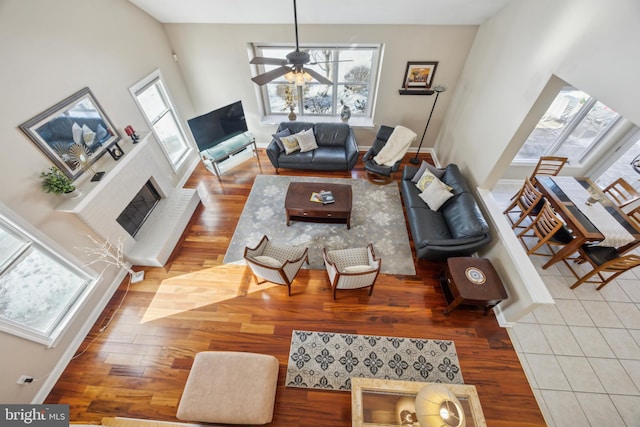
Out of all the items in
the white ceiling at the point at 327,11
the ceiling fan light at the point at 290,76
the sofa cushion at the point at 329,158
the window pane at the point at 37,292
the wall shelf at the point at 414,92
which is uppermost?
the white ceiling at the point at 327,11

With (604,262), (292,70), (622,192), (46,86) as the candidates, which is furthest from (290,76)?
(622,192)

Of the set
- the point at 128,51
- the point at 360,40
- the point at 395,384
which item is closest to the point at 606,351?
the point at 395,384

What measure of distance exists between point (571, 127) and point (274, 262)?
5406 millimetres

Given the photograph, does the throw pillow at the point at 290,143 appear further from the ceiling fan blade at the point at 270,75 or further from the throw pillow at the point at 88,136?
the throw pillow at the point at 88,136

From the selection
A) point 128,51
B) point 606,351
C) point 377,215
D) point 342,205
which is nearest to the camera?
point 606,351

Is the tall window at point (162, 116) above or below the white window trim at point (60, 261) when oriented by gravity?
above

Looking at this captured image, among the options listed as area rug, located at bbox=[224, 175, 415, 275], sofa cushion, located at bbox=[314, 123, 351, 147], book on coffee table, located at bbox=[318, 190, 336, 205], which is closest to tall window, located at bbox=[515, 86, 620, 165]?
area rug, located at bbox=[224, 175, 415, 275]

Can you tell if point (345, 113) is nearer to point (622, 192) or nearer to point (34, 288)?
point (622, 192)

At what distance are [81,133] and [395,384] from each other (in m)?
4.58

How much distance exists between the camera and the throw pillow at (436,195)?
13.0 feet

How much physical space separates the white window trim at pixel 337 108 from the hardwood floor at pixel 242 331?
3418mm

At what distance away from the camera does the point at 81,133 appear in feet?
10.2

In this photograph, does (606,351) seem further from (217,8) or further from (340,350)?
(217,8)

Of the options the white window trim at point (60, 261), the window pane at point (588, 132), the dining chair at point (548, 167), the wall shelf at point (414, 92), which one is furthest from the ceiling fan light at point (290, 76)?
the window pane at point (588, 132)
